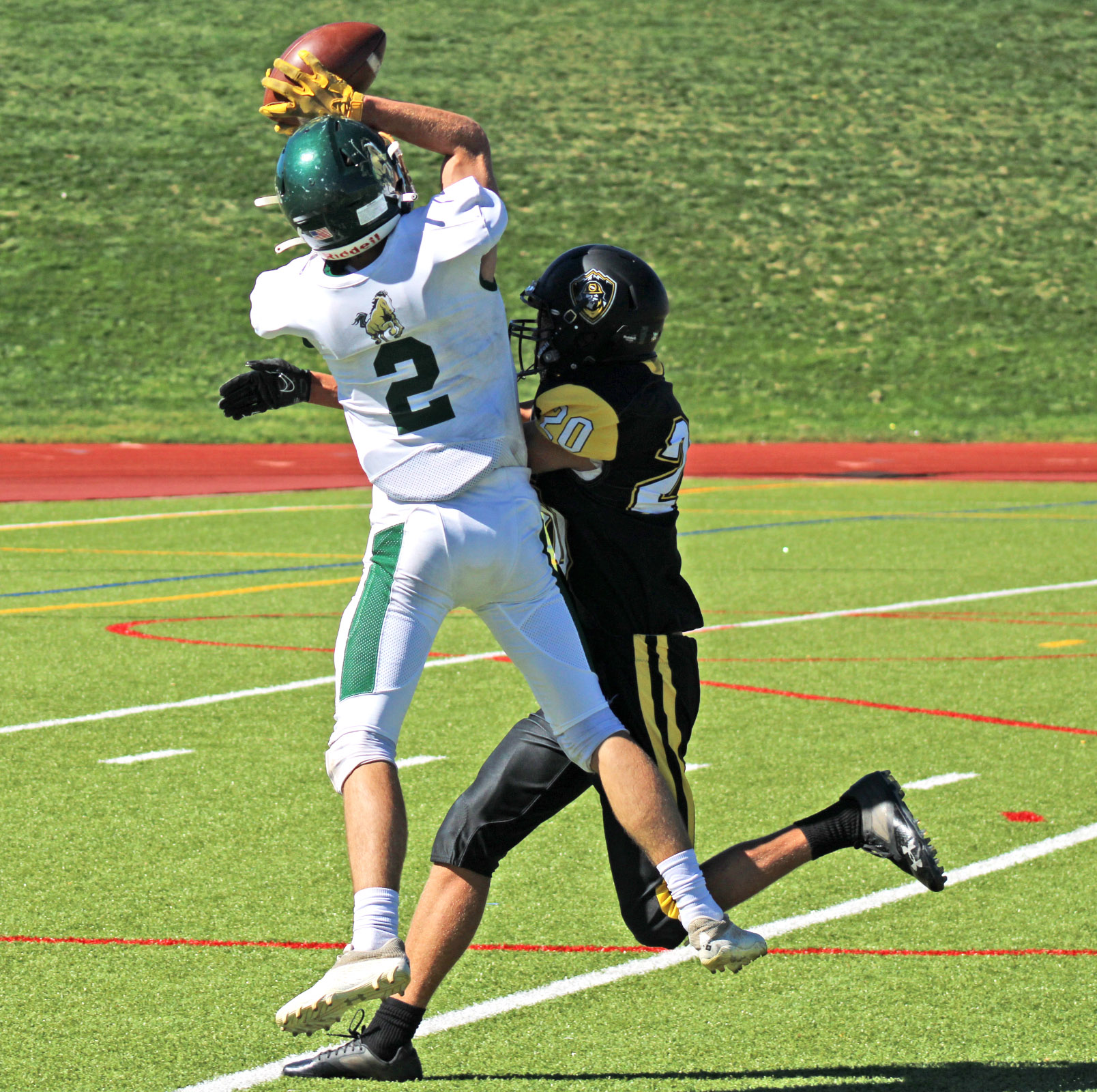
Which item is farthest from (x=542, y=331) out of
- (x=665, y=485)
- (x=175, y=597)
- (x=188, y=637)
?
(x=175, y=597)

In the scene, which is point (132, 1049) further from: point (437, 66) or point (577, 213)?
point (437, 66)

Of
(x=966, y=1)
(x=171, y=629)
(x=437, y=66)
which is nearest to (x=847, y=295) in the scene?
(x=437, y=66)

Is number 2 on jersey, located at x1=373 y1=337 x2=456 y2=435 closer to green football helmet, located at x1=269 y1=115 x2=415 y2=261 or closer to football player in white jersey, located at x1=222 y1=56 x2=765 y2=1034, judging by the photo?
football player in white jersey, located at x1=222 y1=56 x2=765 y2=1034

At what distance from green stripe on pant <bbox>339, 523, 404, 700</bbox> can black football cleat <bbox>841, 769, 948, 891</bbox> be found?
1.27m

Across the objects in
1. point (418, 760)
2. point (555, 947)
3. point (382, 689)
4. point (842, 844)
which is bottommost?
point (418, 760)

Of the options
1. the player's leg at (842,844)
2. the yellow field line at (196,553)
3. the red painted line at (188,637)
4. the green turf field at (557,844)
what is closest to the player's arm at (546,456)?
the player's leg at (842,844)

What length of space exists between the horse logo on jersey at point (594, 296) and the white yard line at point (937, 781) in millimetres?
3080

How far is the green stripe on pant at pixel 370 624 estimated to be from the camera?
3.69m

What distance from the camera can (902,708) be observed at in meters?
7.91

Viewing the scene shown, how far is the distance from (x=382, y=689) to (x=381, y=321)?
0.79 m

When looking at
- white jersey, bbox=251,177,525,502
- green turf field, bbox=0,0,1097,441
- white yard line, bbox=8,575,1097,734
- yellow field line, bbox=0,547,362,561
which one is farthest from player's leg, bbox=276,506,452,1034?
green turf field, bbox=0,0,1097,441

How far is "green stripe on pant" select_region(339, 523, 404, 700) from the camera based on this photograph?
12.1 ft

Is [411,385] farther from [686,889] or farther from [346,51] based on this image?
[686,889]

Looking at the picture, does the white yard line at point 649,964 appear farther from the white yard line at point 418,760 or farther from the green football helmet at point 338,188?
the white yard line at point 418,760
